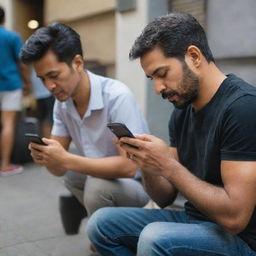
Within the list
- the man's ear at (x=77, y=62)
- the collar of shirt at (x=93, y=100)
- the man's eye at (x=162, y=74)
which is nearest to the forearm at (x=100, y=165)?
the collar of shirt at (x=93, y=100)

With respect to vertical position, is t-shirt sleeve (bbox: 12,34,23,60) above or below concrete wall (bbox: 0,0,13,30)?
below

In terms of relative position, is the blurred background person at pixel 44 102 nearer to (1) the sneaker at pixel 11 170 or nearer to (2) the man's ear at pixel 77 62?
(1) the sneaker at pixel 11 170

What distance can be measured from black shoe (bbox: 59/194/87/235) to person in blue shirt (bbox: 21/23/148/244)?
17.6 inches

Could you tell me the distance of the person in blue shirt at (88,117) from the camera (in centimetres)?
Answer: 279

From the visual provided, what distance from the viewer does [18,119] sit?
612cm

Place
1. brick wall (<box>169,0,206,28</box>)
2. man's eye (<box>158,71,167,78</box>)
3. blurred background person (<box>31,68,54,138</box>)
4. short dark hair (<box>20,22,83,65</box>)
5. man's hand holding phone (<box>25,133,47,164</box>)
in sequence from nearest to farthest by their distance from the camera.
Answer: man's eye (<box>158,71,167,78</box>) < man's hand holding phone (<box>25,133,47,164</box>) < short dark hair (<box>20,22,83,65</box>) < brick wall (<box>169,0,206,28</box>) < blurred background person (<box>31,68,54,138</box>)

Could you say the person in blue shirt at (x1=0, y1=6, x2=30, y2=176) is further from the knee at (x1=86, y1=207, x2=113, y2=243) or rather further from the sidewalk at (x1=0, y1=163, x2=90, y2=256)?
the knee at (x1=86, y1=207, x2=113, y2=243)

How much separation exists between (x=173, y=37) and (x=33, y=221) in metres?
2.35

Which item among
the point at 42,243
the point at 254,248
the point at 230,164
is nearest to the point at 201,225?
the point at 254,248

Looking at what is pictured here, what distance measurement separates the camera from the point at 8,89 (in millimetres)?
5379

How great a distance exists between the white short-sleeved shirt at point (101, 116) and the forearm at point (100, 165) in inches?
7.9

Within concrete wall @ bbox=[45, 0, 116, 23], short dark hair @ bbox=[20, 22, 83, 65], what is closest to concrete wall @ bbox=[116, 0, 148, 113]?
concrete wall @ bbox=[45, 0, 116, 23]

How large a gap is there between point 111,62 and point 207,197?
13.9ft

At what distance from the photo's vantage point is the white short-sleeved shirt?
9.34 ft
